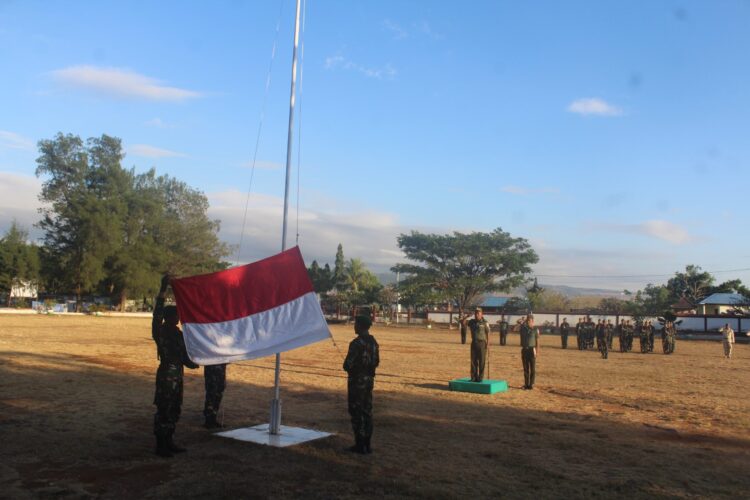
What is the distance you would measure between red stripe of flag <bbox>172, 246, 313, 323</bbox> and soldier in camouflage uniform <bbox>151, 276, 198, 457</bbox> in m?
0.42

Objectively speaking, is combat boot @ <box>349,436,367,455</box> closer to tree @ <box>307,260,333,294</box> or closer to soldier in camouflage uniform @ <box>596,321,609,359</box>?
soldier in camouflage uniform @ <box>596,321,609,359</box>

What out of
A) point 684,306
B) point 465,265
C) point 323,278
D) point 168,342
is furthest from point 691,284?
point 168,342

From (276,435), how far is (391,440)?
163cm

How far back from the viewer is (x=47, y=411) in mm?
10062

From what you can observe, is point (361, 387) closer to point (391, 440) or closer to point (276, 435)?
point (391, 440)

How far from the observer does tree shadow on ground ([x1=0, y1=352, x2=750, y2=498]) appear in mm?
6414

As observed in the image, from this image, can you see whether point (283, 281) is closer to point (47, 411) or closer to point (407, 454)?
point (407, 454)

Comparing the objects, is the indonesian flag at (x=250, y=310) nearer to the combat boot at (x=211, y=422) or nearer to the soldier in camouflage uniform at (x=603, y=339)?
the combat boot at (x=211, y=422)

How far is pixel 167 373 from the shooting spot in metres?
7.60

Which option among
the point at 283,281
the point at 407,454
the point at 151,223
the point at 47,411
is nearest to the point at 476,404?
the point at 407,454

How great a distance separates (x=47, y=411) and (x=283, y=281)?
492cm

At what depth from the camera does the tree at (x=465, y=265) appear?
203 ft

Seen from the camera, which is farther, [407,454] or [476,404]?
[476,404]

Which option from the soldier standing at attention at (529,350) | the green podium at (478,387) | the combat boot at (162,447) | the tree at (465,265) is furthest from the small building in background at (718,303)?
the combat boot at (162,447)
